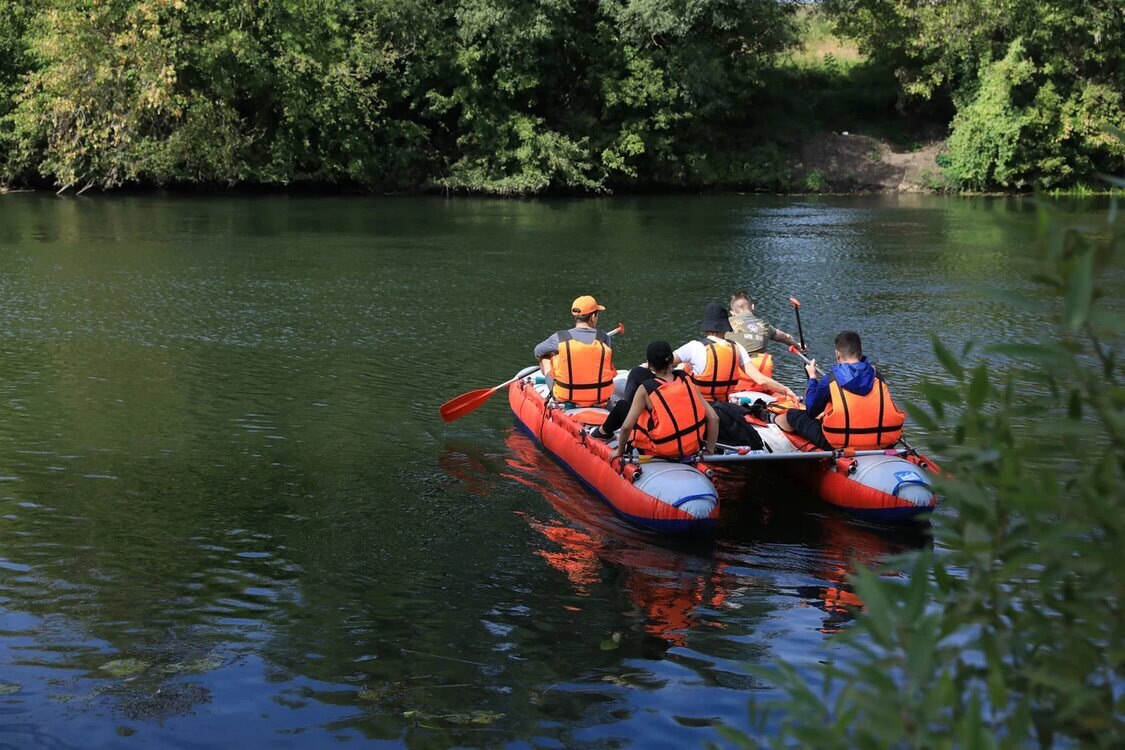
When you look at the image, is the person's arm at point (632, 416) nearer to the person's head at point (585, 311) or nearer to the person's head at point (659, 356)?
the person's head at point (659, 356)

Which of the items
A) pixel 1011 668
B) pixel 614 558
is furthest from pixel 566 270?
pixel 1011 668

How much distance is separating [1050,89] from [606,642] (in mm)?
36822

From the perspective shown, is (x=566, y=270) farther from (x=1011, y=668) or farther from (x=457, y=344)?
(x=1011, y=668)

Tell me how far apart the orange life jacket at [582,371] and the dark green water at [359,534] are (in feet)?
2.30

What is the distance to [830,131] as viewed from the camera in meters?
43.5

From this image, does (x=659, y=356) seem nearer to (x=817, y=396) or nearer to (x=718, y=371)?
(x=817, y=396)

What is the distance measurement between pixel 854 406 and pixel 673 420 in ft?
4.54

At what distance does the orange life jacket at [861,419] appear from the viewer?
29.7 feet

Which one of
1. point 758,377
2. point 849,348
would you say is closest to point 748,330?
point 758,377

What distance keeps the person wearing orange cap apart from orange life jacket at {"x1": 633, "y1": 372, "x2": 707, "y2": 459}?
5.69 feet

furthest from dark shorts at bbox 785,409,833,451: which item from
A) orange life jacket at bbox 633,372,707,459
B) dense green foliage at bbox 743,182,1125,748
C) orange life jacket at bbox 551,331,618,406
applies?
dense green foliage at bbox 743,182,1125,748

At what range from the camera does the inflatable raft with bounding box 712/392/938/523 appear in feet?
28.5

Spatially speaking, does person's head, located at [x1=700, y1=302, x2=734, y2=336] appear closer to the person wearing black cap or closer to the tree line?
the person wearing black cap

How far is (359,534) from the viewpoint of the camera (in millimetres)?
8633
